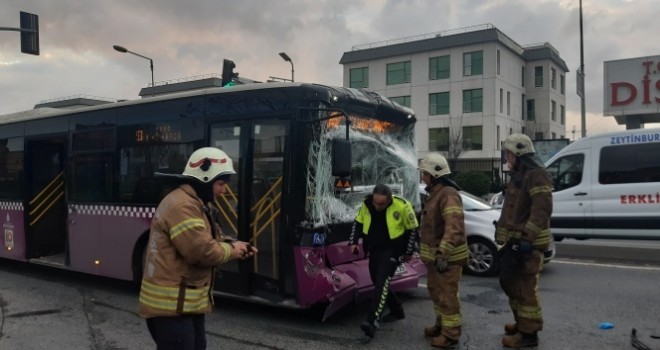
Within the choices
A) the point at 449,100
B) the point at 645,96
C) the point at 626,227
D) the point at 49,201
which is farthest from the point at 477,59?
the point at 49,201

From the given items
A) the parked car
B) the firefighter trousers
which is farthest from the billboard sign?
the firefighter trousers

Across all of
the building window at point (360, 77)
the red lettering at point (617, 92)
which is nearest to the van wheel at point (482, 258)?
the red lettering at point (617, 92)

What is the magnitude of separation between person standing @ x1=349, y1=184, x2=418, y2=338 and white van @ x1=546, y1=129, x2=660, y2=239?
6.45 meters

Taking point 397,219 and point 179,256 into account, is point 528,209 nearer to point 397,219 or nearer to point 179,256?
point 397,219

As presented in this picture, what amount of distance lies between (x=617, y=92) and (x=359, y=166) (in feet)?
53.2

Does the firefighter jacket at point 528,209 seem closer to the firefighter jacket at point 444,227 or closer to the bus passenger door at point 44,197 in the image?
the firefighter jacket at point 444,227

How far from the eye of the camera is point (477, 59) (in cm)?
4203

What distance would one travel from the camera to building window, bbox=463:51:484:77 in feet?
137

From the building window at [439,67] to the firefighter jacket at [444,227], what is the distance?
1559 inches

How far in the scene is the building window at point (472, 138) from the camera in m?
42.2

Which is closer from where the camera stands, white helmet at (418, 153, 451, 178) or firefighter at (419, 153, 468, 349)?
firefighter at (419, 153, 468, 349)

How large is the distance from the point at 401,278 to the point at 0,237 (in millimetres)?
7090

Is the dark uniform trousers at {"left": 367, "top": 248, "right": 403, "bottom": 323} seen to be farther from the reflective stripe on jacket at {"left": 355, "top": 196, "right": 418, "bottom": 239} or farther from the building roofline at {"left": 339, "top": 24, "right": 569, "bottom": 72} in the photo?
the building roofline at {"left": 339, "top": 24, "right": 569, "bottom": 72}

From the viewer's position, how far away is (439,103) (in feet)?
143
